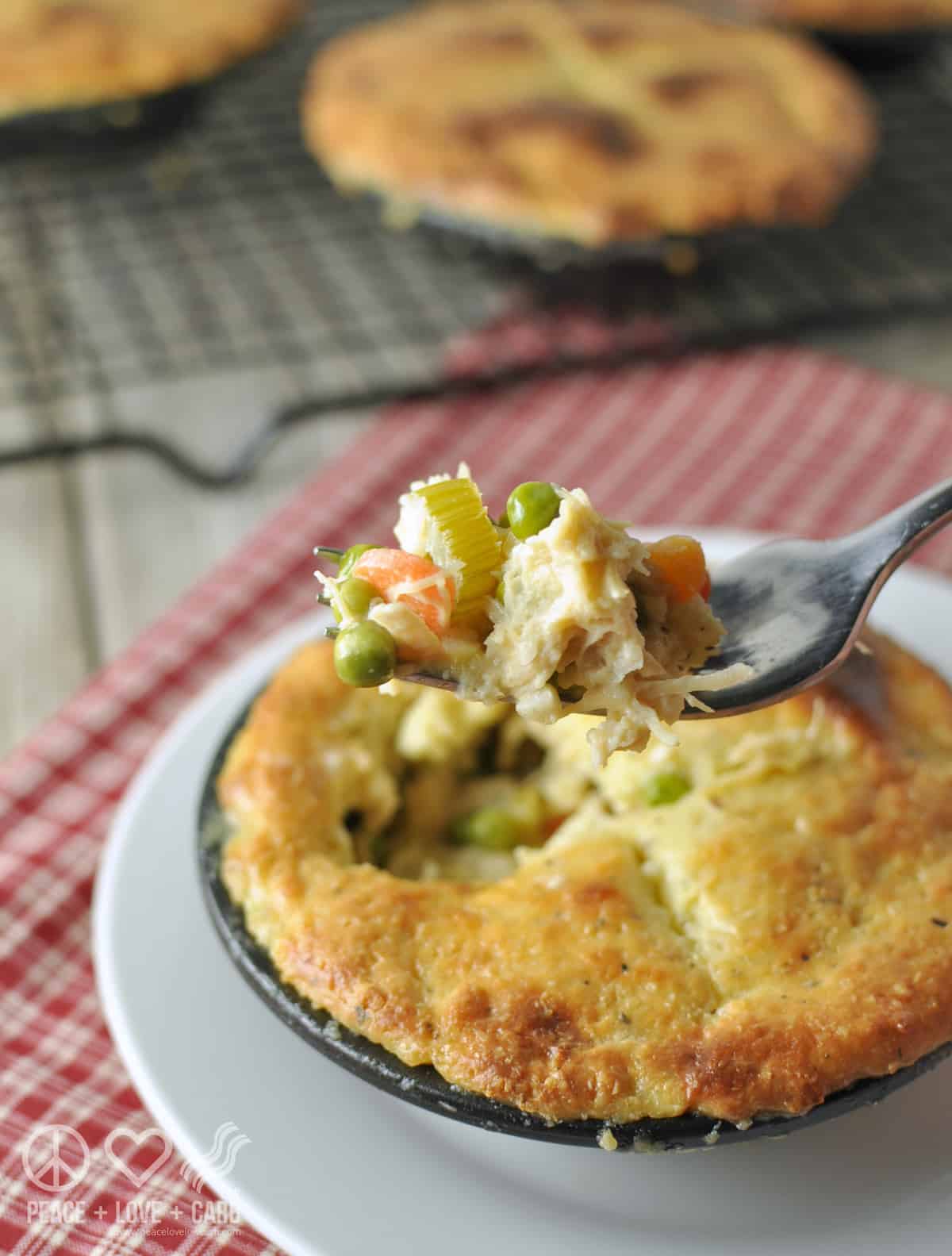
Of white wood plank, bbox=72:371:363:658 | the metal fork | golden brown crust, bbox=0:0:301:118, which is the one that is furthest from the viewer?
golden brown crust, bbox=0:0:301:118

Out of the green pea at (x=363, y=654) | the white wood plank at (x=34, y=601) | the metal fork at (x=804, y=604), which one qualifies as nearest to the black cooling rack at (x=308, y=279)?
the white wood plank at (x=34, y=601)

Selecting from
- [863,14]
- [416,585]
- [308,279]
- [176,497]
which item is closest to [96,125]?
[308,279]

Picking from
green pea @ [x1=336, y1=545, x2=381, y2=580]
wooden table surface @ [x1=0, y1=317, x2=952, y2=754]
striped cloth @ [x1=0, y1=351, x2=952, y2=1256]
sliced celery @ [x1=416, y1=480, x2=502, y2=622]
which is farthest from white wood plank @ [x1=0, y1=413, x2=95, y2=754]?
sliced celery @ [x1=416, y1=480, x2=502, y2=622]

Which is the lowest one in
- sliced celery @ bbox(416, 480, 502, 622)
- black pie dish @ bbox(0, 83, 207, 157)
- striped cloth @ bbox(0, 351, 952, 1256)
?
striped cloth @ bbox(0, 351, 952, 1256)

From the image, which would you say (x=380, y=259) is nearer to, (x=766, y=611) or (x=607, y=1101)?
(x=766, y=611)

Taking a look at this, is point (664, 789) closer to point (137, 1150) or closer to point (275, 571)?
point (137, 1150)

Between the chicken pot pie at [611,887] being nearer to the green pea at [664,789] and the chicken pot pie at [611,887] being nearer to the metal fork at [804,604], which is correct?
the green pea at [664,789]

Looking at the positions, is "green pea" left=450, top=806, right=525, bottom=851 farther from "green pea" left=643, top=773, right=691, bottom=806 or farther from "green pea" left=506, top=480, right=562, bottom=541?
"green pea" left=506, top=480, right=562, bottom=541
